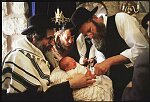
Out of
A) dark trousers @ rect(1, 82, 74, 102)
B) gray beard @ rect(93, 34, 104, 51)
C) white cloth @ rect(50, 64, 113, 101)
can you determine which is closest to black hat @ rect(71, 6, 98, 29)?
gray beard @ rect(93, 34, 104, 51)

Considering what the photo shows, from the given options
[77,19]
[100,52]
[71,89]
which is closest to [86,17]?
[77,19]

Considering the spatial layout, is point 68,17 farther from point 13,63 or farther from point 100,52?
point 13,63

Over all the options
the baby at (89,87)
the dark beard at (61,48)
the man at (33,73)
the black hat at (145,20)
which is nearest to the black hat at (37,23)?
the man at (33,73)

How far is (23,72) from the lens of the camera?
5.48 feet

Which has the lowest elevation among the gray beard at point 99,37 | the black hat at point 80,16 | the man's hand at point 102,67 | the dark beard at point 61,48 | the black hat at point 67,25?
the man's hand at point 102,67

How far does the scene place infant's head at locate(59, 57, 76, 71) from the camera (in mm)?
1654

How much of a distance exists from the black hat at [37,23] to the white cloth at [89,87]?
234 mm

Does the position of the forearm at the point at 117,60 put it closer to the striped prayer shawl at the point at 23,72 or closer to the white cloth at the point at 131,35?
the white cloth at the point at 131,35

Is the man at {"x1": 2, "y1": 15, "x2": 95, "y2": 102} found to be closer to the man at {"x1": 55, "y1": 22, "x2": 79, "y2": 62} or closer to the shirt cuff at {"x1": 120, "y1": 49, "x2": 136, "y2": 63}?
the man at {"x1": 55, "y1": 22, "x2": 79, "y2": 62}

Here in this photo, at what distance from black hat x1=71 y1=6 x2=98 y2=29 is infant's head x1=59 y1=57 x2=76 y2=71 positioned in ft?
0.59

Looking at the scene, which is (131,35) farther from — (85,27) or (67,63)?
(67,63)

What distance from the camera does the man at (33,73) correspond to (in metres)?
1.65

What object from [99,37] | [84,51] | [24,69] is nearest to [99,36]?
[99,37]

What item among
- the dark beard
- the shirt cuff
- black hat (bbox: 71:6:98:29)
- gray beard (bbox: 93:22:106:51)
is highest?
black hat (bbox: 71:6:98:29)
